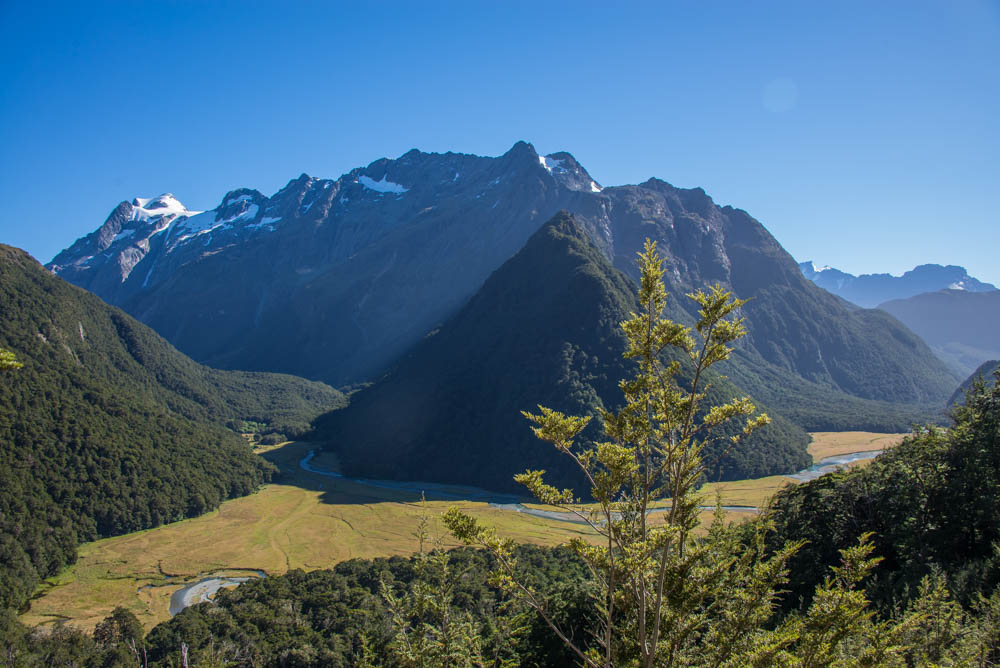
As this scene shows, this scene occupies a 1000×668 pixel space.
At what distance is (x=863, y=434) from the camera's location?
497ft

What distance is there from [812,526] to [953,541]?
10027 mm

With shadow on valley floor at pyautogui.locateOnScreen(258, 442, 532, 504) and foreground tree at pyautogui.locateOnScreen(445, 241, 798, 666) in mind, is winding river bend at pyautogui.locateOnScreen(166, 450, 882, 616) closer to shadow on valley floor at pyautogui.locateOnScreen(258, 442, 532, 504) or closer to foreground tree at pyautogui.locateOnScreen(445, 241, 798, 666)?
shadow on valley floor at pyautogui.locateOnScreen(258, 442, 532, 504)

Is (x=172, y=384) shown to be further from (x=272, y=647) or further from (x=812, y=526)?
(x=812, y=526)

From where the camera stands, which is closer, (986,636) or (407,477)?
(986,636)

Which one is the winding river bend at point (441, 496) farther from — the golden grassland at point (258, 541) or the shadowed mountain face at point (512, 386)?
the shadowed mountain face at point (512, 386)

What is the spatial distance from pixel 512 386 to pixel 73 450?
9471 centimetres

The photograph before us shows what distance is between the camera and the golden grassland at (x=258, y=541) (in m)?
60.3

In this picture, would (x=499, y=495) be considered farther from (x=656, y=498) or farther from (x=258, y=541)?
(x=656, y=498)

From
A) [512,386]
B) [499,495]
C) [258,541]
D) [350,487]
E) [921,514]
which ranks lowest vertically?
[258,541]

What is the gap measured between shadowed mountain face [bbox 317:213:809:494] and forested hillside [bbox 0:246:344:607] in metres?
36.9

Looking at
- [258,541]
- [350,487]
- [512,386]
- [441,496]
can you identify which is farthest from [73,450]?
[512,386]

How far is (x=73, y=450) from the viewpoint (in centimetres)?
9306

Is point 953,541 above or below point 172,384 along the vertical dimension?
below

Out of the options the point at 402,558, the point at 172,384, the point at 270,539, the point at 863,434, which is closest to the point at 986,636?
the point at 402,558
